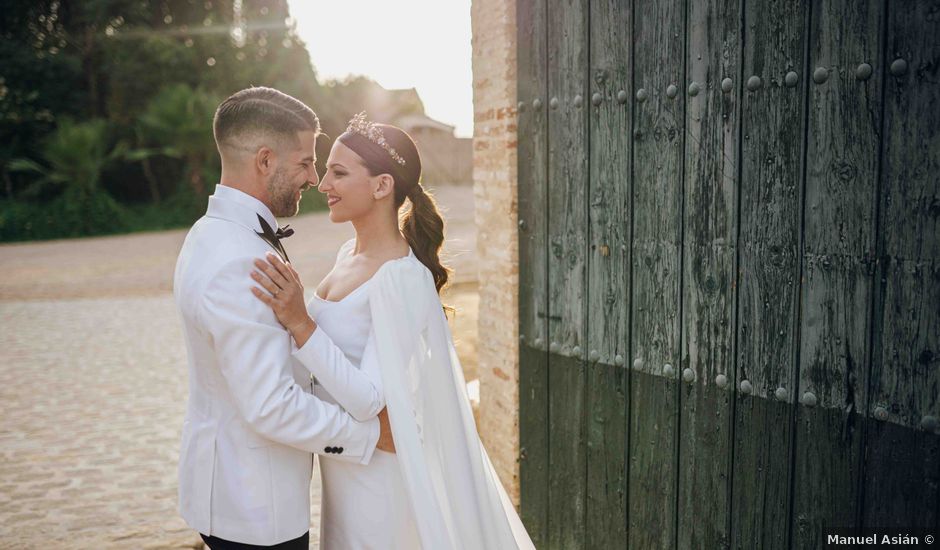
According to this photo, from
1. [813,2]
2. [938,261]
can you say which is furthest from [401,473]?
[813,2]

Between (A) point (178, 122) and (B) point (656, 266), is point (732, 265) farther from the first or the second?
(A) point (178, 122)

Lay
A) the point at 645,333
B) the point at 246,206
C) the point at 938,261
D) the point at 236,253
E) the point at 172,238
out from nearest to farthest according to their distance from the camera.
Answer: the point at 938,261 < the point at 236,253 < the point at 246,206 < the point at 645,333 < the point at 172,238

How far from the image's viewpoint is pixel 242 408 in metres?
2.15

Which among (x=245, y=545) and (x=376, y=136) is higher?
(x=376, y=136)

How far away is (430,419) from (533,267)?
1.28 m

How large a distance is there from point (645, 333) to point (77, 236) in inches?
922

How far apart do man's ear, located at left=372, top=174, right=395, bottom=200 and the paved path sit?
2.85 m

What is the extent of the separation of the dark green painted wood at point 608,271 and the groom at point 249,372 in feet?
3.63

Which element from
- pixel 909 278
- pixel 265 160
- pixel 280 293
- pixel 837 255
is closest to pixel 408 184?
pixel 265 160

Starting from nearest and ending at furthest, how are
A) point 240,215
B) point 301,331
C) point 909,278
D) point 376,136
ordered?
point 909,278, point 301,331, point 240,215, point 376,136

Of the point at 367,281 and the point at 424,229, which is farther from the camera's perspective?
the point at 424,229

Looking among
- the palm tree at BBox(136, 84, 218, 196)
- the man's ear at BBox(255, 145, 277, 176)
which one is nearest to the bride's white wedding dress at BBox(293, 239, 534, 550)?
the man's ear at BBox(255, 145, 277, 176)

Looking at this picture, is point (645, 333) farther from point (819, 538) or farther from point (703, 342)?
point (819, 538)

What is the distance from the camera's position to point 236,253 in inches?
87.0
